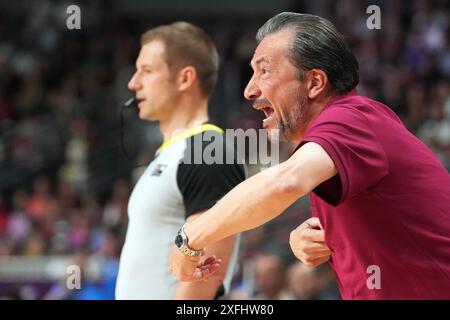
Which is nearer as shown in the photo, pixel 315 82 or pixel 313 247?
pixel 315 82

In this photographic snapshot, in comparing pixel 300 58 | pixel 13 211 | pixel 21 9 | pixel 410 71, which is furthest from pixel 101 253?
pixel 21 9

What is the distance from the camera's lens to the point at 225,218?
7.73ft

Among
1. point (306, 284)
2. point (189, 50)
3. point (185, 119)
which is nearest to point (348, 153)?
point (185, 119)

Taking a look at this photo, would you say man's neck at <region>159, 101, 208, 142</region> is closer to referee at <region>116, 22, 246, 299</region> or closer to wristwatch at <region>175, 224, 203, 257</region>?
referee at <region>116, 22, 246, 299</region>

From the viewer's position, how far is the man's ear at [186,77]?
397 cm

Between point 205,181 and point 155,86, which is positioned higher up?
point 155,86

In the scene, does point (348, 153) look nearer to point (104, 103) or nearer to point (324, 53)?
point (324, 53)

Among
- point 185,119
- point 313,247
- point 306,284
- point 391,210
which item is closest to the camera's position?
point 391,210

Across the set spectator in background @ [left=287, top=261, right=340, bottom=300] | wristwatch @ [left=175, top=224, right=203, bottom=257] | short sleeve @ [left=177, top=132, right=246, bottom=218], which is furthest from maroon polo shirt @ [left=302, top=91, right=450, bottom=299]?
spectator in background @ [left=287, top=261, right=340, bottom=300]

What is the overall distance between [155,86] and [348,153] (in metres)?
1.84

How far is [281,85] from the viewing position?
2662 millimetres

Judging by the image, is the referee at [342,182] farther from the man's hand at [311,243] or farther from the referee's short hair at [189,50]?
the referee's short hair at [189,50]

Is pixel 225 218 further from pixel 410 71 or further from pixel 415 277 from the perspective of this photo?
pixel 410 71
